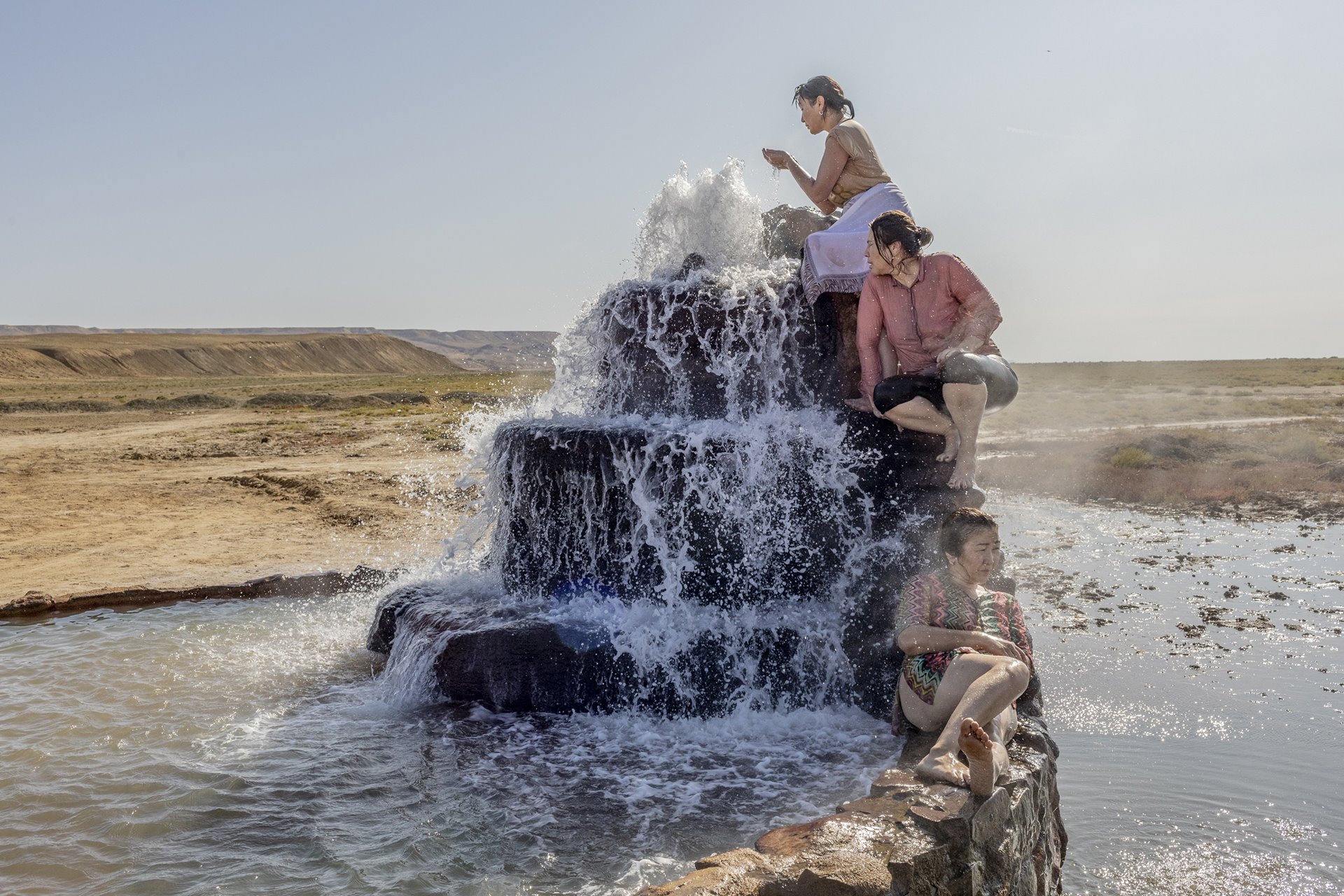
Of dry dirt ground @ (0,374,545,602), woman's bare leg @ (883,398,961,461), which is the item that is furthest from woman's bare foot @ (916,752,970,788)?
dry dirt ground @ (0,374,545,602)

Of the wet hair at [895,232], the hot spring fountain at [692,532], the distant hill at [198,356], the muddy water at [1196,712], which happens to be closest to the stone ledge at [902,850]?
the muddy water at [1196,712]

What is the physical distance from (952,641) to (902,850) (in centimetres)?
93

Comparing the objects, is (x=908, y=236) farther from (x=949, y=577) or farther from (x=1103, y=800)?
(x=1103, y=800)

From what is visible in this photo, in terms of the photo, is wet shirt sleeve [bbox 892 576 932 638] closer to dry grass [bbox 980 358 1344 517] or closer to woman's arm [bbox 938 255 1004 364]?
woman's arm [bbox 938 255 1004 364]

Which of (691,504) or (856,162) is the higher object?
(856,162)

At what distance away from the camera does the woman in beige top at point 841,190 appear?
5676mm

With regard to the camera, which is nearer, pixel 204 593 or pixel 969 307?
pixel 969 307

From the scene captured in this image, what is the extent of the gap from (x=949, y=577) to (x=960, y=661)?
1.15ft

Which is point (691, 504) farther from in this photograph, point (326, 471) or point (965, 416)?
point (326, 471)

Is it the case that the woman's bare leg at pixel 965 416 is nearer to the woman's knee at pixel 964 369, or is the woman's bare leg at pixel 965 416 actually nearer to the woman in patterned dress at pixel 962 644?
the woman's knee at pixel 964 369

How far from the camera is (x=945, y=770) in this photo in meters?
3.14

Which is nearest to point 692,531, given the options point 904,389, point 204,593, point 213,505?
point 904,389

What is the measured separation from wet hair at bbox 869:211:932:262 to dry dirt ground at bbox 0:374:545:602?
12.4ft

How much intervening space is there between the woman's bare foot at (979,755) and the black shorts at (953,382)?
6.87ft
